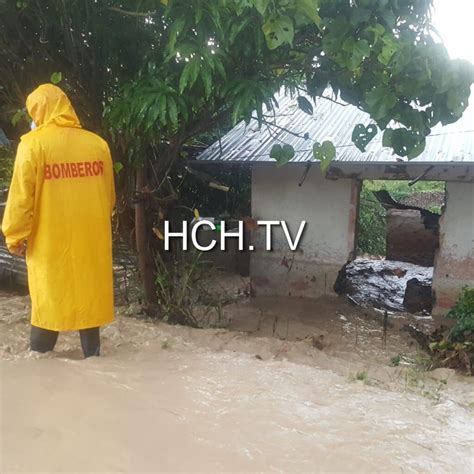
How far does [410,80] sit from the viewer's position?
140 inches

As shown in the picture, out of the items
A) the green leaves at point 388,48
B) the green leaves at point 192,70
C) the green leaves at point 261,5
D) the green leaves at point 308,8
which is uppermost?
the green leaves at point 308,8

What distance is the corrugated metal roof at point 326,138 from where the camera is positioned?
232 inches

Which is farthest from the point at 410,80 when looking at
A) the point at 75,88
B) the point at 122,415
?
the point at 75,88

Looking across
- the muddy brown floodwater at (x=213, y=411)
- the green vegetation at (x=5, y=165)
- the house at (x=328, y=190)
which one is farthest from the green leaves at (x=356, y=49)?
the green vegetation at (x=5, y=165)

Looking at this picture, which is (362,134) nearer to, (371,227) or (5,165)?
(5,165)

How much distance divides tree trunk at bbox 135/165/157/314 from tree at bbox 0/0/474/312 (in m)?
0.01

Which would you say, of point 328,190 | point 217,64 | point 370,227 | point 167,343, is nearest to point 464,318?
point 328,190

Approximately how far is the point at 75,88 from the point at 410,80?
3.16 meters

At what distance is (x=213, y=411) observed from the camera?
269 cm

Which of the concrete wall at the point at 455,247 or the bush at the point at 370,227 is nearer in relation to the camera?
the concrete wall at the point at 455,247

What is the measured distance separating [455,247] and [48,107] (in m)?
5.22

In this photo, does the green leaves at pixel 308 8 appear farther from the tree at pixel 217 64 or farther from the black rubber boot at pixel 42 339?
the black rubber boot at pixel 42 339

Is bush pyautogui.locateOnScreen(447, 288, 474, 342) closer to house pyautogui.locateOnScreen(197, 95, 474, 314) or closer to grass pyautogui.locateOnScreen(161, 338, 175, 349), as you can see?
house pyautogui.locateOnScreen(197, 95, 474, 314)

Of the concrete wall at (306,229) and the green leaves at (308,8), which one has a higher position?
the green leaves at (308,8)
